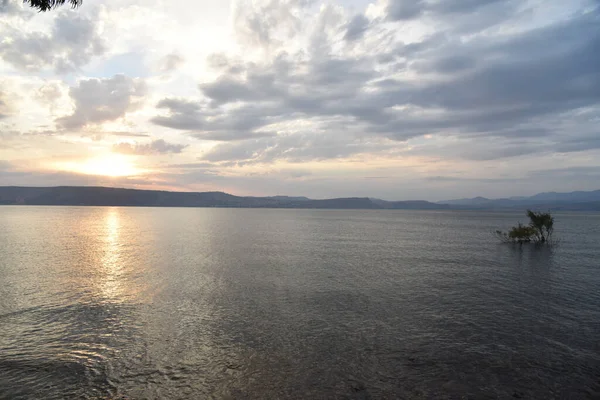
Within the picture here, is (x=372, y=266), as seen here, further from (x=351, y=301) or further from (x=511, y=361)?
(x=511, y=361)

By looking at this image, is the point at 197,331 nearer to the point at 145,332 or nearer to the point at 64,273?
the point at 145,332

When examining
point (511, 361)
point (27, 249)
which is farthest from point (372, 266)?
point (27, 249)

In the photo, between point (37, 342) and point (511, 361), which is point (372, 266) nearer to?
point (511, 361)

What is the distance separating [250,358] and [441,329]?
15432 millimetres

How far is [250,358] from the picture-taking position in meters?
22.8

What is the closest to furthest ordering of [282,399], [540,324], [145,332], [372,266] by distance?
1. [282,399]
2. [145,332]
3. [540,324]
4. [372,266]

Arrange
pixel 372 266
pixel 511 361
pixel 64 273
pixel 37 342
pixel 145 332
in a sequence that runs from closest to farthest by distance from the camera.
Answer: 1. pixel 511 361
2. pixel 37 342
3. pixel 145 332
4. pixel 64 273
5. pixel 372 266

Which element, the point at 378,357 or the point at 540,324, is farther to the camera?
the point at 540,324

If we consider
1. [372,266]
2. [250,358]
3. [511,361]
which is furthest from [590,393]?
[372,266]

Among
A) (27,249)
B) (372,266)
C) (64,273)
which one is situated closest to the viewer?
(64,273)

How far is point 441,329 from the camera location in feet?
91.0

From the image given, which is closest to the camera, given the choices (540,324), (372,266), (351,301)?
(540,324)

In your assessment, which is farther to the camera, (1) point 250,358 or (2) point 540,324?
(2) point 540,324

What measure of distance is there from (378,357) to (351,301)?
1352 centimetres
